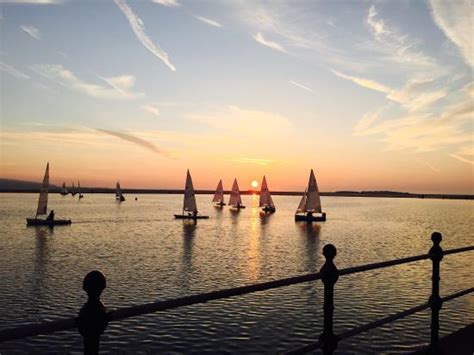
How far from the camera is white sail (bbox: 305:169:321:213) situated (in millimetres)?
87719

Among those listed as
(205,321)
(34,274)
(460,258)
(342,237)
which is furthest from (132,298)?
(342,237)

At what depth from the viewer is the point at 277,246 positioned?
59156 mm

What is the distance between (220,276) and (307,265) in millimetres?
10777

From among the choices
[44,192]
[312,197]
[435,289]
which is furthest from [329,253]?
[312,197]

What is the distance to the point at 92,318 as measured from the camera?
2.96 metres

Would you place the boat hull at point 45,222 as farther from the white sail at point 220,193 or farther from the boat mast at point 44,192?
the white sail at point 220,193

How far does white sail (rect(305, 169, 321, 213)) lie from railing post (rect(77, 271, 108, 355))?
84731mm

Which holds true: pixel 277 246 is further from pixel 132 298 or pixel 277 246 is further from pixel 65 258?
pixel 132 298

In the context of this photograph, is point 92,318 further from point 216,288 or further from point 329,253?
point 216,288

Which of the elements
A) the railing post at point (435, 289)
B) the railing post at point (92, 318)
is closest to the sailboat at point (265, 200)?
the railing post at point (435, 289)

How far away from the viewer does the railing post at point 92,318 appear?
2.94 m

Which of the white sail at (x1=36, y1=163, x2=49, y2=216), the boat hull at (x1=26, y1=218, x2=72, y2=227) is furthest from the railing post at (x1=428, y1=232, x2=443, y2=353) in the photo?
the boat hull at (x1=26, y1=218, x2=72, y2=227)

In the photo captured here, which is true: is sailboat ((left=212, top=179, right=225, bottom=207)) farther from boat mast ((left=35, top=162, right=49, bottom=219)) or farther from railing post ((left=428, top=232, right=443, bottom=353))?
railing post ((left=428, top=232, right=443, bottom=353))

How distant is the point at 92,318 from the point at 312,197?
87933 millimetres
